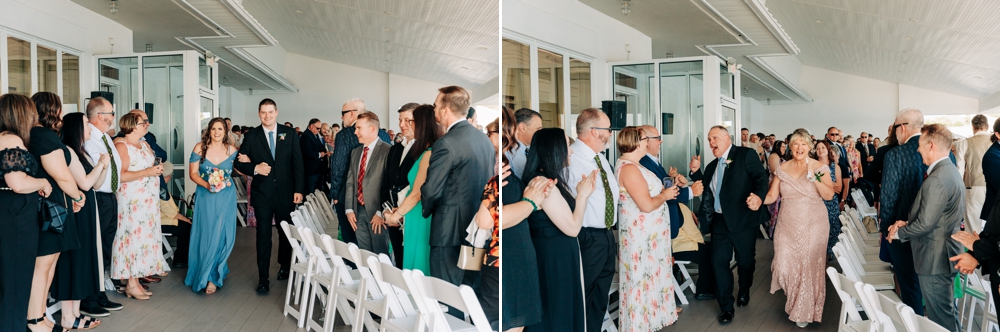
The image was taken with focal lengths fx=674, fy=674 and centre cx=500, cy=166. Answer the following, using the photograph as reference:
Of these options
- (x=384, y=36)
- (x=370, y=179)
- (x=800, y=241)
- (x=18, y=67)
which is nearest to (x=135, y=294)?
(x=18, y=67)

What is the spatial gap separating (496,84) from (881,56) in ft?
5.16

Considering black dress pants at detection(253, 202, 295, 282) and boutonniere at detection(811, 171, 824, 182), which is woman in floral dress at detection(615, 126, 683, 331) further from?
black dress pants at detection(253, 202, 295, 282)

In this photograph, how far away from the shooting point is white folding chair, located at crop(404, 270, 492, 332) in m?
2.59

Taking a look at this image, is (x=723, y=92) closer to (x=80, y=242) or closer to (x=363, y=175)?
(x=363, y=175)

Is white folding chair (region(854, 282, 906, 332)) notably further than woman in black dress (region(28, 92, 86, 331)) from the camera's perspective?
No

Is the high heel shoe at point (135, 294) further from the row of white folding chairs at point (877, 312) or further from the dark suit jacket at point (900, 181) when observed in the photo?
the dark suit jacket at point (900, 181)

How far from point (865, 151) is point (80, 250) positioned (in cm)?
440

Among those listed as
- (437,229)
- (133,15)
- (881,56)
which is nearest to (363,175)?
(437,229)

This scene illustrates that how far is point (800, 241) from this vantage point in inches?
166

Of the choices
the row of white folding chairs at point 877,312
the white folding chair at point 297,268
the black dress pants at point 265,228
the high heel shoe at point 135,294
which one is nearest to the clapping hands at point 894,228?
the row of white folding chairs at point 877,312

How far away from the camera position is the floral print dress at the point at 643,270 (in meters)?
3.60

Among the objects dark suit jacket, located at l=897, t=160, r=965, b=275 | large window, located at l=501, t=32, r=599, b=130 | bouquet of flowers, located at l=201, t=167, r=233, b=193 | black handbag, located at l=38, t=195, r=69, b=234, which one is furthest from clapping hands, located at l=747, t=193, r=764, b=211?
black handbag, located at l=38, t=195, r=69, b=234

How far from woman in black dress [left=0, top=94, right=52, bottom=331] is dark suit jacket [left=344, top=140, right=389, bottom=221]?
61.6 inches

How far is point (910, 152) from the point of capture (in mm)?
2918
